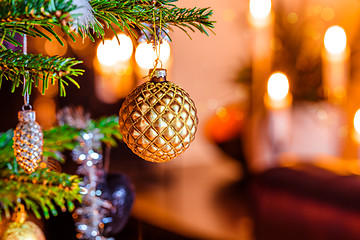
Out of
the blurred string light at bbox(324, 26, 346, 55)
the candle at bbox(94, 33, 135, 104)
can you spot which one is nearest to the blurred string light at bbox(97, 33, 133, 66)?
the candle at bbox(94, 33, 135, 104)

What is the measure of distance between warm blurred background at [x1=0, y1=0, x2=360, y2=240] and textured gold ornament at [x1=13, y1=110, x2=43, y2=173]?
1.14m

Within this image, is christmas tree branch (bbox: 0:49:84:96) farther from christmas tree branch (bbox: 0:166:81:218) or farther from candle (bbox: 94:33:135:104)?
candle (bbox: 94:33:135:104)

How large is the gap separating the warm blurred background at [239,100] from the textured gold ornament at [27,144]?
1.14m

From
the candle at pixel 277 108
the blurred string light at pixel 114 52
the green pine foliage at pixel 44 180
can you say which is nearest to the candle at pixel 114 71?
the blurred string light at pixel 114 52

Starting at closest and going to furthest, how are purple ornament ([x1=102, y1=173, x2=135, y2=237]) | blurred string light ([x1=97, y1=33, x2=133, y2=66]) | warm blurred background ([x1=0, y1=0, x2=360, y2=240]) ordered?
purple ornament ([x1=102, y1=173, x2=135, y2=237]) → warm blurred background ([x1=0, y1=0, x2=360, y2=240]) → blurred string light ([x1=97, y1=33, x2=133, y2=66])

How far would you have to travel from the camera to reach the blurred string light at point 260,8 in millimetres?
1652

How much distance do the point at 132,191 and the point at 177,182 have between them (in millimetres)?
2224

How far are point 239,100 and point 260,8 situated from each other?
3.49ft

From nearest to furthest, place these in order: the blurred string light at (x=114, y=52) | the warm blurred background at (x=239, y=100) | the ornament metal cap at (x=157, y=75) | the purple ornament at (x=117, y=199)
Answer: the ornament metal cap at (x=157, y=75) < the purple ornament at (x=117, y=199) < the warm blurred background at (x=239, y=100) < the blurred string light at (x=114, y=52)

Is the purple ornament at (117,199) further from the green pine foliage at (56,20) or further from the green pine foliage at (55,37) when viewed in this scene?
the green pine foliage at (56,20)

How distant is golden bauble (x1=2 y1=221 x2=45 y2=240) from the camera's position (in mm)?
458

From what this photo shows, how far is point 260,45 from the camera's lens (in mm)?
2010

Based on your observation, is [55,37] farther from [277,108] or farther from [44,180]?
[277,108]

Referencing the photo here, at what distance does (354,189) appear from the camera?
1.12m
